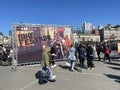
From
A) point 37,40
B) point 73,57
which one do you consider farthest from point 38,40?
point 73,57

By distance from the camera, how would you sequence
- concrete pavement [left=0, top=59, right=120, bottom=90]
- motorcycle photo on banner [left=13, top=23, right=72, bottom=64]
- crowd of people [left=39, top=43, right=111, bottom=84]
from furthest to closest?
motorcycle photo on banner [left=13, top=23, right=72, bottom=64] < crowd of people [left=39, top=43, right=111, bottom=84] < concrete pavement [left=0, top=59, right=120, bottom=90]

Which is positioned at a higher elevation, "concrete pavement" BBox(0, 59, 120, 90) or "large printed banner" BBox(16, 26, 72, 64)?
"large printed banner" BBox(16, 26, 72, 64)

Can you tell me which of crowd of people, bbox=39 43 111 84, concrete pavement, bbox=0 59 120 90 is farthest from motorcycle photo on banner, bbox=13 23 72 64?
concrete pavement, bbox=0 59 120 90

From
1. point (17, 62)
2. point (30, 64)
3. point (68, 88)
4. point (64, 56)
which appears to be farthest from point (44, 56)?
point (64, 56)

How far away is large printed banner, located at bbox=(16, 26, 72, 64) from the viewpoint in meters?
16.6

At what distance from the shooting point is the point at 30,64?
58.1 ft

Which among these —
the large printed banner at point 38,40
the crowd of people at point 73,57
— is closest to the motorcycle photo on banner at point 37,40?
the large printed banner at point 38,40

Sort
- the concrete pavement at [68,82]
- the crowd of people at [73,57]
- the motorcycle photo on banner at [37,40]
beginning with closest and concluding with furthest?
1. the concrete pavement at [68,82]
2. the crowd of people at [73,57]
3. the motorcycle photo on banner at [37,40]

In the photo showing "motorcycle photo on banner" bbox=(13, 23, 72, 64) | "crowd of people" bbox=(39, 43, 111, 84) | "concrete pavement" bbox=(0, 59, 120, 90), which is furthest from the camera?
"motorcycle photo on banner" bbox=(13, 23, 72, 64)

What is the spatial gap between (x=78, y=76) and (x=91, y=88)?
2.82 metres

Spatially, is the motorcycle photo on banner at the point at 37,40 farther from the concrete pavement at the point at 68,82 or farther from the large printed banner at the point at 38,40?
the concrete pavement at the point at 68,82

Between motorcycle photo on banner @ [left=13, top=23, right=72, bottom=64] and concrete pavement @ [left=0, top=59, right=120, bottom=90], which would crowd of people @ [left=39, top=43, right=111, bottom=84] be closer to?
concrete pavement @ [left=0, top=59, right=120, bottom=90]

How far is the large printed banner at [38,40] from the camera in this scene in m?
16.6

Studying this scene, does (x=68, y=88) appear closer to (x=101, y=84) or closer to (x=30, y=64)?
(x=101, y=84)
